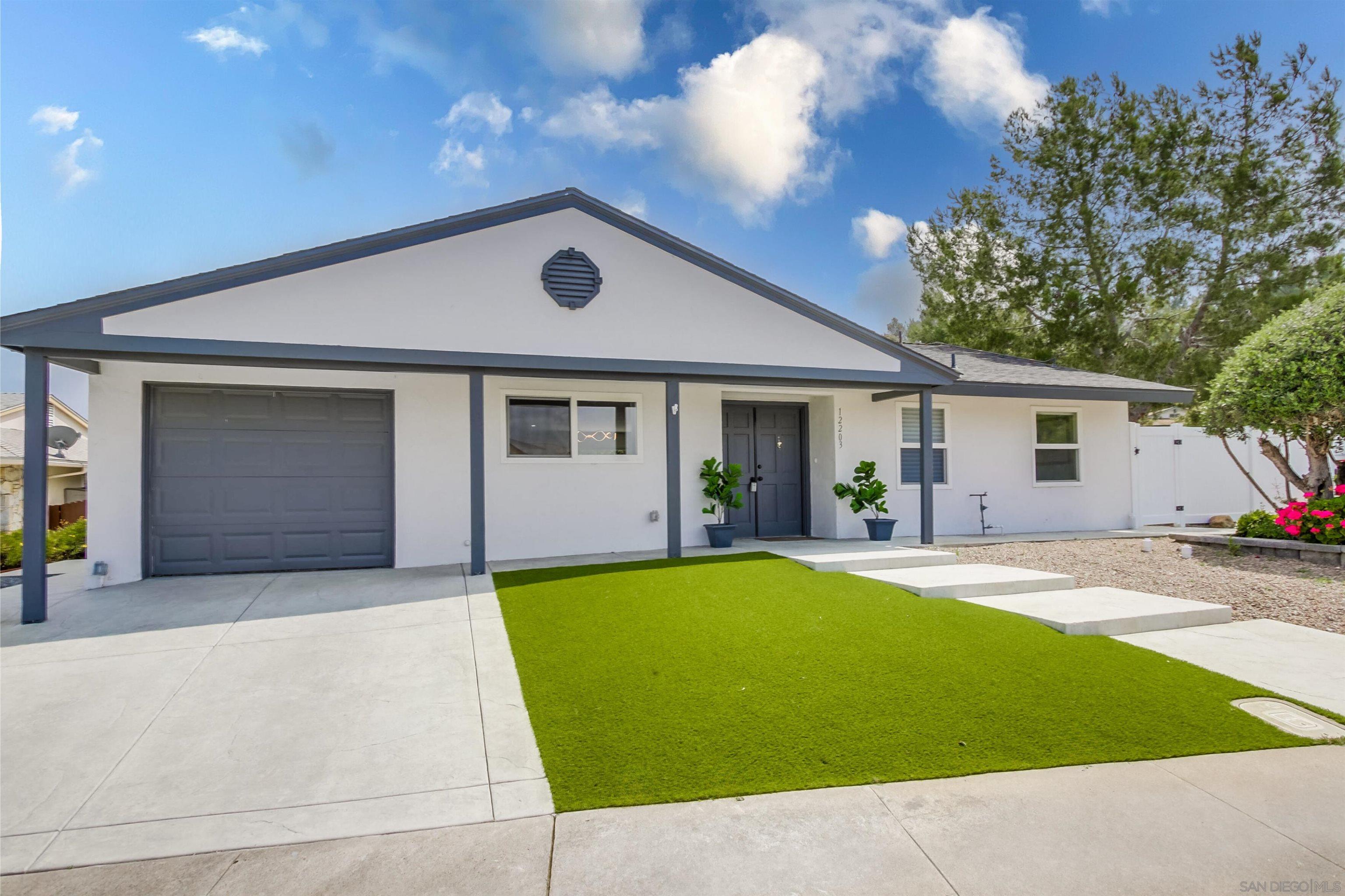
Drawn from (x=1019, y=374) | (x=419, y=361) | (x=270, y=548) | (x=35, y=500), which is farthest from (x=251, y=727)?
(x=1019, y=374)

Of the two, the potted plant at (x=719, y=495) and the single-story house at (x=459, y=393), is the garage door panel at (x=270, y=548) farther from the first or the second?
the potted plant at (x=719, y=495)

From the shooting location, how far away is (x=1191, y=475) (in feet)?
41.3

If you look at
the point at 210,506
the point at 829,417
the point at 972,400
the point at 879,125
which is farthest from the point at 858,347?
the point at 879,125

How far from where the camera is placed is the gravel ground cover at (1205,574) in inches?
235

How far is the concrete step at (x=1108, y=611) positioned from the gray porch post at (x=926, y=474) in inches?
109

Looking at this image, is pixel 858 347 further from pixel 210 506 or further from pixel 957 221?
pixel 957 221

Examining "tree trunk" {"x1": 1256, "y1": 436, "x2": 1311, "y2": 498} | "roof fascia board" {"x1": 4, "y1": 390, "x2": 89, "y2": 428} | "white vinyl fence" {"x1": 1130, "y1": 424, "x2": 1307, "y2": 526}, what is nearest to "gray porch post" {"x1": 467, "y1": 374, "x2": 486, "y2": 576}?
"tree trunk" {"x1": 1256, "y1": 436, "x2": 1311, "y2": 498}

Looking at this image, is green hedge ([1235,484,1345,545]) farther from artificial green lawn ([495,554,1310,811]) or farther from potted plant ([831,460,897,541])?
artificial green lawn ([495,554,1310,811])

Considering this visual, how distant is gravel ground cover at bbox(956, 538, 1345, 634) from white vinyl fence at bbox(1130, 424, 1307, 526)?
10.5ft

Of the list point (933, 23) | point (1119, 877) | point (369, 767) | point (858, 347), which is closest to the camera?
point (1119, 877)

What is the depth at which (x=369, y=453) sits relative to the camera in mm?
8016

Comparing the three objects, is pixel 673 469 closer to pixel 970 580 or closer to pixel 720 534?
pixel 720 534

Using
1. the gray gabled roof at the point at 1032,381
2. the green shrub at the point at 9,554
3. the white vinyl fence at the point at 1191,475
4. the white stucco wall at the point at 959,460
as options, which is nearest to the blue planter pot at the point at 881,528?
the white stucco wall at the point at 959,460

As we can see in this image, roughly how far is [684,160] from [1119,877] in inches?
527
